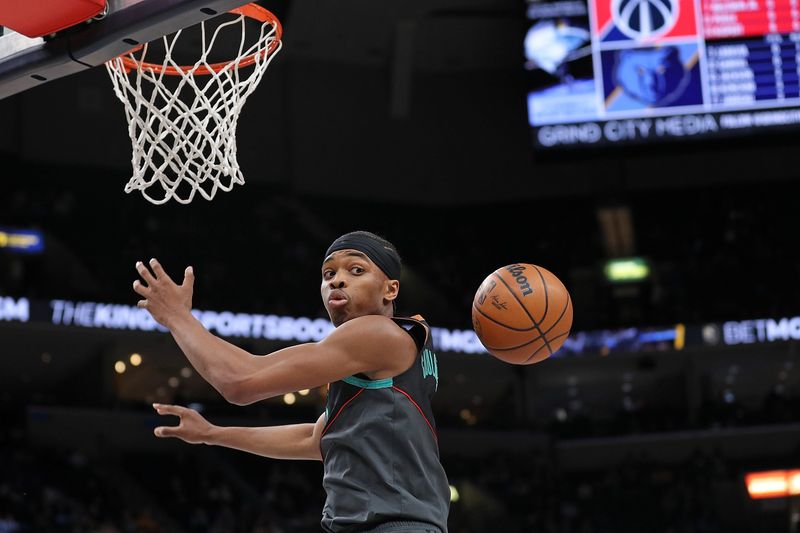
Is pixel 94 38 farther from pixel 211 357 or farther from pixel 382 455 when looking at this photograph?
pixel 382 455

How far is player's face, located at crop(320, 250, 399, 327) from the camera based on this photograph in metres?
3.09

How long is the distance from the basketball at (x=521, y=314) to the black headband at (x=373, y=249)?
2.09 feet

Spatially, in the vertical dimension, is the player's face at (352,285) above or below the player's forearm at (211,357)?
above

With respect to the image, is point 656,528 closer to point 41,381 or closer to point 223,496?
point 223,496

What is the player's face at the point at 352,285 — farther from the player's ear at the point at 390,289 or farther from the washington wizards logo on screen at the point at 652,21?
the washington wizards logo on screen at the point at 652,21

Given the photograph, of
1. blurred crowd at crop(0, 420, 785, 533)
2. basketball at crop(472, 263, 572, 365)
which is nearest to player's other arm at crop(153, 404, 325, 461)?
basketball at crop(472, 263, 572, 365)

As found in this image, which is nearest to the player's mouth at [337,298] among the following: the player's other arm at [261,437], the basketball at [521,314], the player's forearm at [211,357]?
the player's forearm at [211,357]

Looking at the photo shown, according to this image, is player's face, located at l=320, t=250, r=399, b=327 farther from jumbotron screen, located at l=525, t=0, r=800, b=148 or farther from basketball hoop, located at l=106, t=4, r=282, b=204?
jumbotron screen, located at l=525, t=0, r=800, b=148

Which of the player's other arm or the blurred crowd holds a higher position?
the player's other arm

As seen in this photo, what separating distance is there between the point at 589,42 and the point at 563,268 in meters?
8.45

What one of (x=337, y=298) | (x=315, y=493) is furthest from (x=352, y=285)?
(x=315, y=493)

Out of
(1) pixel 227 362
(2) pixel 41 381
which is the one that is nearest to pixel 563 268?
(2) pixel 41 381

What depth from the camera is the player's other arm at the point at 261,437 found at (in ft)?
11.1

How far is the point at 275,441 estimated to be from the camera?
3469 mm
